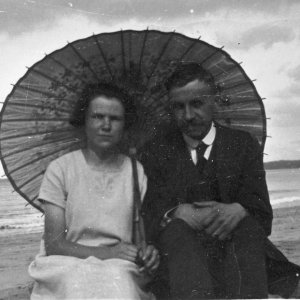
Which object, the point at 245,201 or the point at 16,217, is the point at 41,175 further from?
the point at 16,217

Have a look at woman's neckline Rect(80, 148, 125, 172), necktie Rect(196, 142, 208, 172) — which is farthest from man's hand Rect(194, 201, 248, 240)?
woman's neckline Rect(80, 148, 125, 172)

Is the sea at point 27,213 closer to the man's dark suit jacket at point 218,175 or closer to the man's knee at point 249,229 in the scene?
the man's dark suit jacket at point 218,175

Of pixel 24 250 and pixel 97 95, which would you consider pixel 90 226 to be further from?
pixel 24 250

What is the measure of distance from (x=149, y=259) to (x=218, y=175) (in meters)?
0.56

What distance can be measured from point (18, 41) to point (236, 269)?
186 centimetres

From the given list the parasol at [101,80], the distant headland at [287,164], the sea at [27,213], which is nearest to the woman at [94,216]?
the parasol at [101,80]

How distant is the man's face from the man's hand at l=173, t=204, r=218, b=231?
0.40 metres

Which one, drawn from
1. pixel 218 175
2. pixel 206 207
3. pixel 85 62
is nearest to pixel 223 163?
pixel 218 175

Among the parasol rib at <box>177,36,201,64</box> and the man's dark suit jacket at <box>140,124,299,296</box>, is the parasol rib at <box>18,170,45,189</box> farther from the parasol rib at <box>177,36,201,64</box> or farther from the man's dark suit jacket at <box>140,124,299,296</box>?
the parasol rib at <box>177,36,201,64</box>

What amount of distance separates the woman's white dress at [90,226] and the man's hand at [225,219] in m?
0.39

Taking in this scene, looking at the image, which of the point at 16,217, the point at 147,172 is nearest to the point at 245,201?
the point at 147,172

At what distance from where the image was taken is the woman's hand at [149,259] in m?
2.08

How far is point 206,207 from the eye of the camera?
2201 millimetres

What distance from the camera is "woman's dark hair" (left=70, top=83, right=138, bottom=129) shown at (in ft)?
7.61
